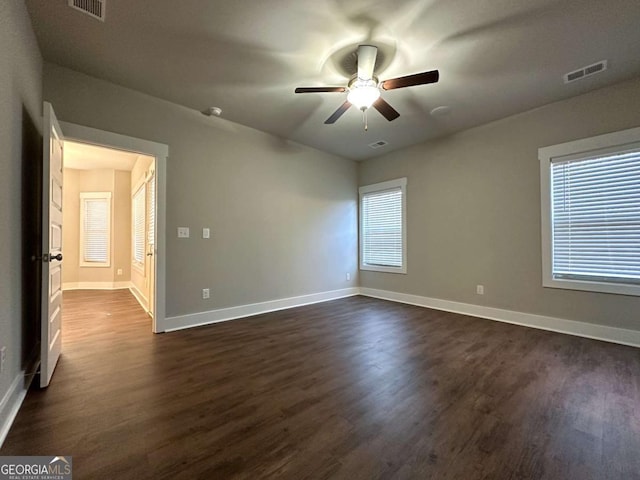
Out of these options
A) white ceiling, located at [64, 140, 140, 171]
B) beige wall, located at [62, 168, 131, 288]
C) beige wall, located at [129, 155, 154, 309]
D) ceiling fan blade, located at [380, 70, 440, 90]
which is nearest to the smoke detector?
beige wall, located at [129, 155, 154, 309]

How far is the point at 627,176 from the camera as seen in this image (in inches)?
116

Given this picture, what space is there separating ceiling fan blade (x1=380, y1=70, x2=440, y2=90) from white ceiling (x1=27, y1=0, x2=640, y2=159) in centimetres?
32

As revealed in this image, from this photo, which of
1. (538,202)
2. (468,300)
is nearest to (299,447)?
(468,300)

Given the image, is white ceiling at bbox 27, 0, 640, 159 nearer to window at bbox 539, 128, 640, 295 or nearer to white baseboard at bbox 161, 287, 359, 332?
window at bbox 539, 128, 640, 295

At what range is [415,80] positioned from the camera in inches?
87.8

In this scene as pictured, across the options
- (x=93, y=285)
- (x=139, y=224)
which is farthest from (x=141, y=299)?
(x=93, y=285)

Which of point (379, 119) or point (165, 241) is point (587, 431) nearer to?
point (379, 119)

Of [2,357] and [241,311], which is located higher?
[2,357]

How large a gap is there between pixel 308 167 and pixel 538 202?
3.32 m

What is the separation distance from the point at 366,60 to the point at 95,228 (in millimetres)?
7158

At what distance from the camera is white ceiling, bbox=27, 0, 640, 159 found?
201 centimetres

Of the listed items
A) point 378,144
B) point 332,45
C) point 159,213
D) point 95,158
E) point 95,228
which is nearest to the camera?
point 332,45

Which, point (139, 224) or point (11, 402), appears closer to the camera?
point (11, 402)

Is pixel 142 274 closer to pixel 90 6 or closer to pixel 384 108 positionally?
pixel 90 6
